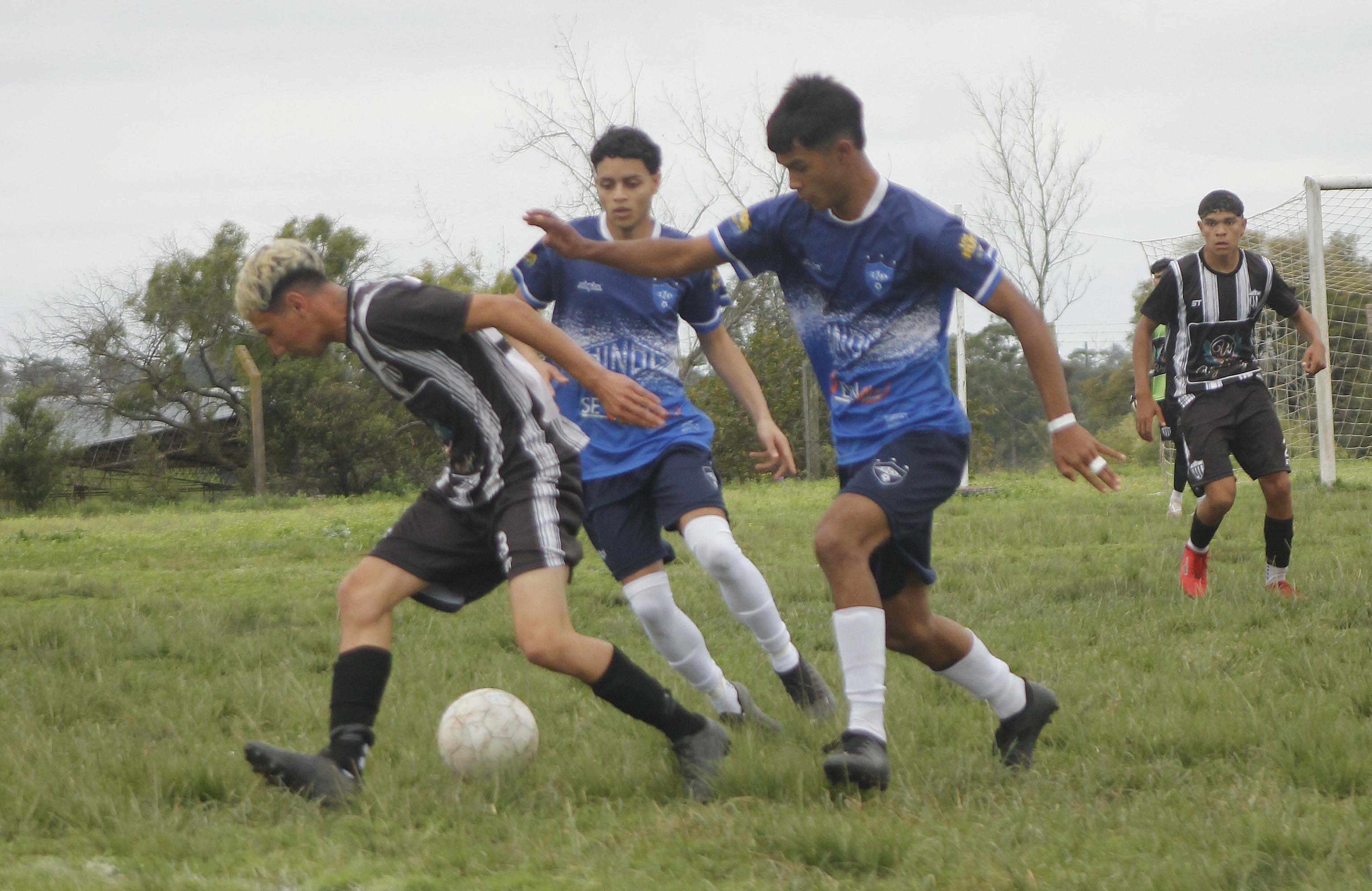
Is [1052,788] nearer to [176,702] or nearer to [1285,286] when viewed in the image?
[176,702]

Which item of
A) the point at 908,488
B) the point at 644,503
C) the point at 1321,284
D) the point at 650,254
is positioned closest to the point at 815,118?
the point at 650,254

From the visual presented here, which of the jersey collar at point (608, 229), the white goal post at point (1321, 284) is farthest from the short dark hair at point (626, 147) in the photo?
the white goal post at point (1321, 284)

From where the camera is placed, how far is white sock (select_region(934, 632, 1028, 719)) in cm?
400

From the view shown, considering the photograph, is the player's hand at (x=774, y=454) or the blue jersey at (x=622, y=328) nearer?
the player's hand at (x=774, y=454)

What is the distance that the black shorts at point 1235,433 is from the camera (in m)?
6.91

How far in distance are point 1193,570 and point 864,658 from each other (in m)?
4.00

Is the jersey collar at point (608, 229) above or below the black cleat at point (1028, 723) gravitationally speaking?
Result: above

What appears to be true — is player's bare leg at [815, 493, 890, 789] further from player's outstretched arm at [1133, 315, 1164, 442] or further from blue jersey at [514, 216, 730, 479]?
player's outstretched arm at [1133, 315, 1164, 442]

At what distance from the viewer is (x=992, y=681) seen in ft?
13.1

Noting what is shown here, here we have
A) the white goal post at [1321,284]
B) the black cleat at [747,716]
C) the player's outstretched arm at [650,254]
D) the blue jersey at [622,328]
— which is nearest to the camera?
the player's outstretched arm at [650,254]

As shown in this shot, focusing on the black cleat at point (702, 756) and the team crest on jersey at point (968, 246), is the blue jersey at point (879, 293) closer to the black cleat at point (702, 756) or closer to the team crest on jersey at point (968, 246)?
the team crest on jersey at point (968, 246)

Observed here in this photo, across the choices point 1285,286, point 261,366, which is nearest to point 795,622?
point 1285,286

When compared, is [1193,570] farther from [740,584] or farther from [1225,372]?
[740,584]

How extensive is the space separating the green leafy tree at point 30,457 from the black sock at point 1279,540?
26471mm
